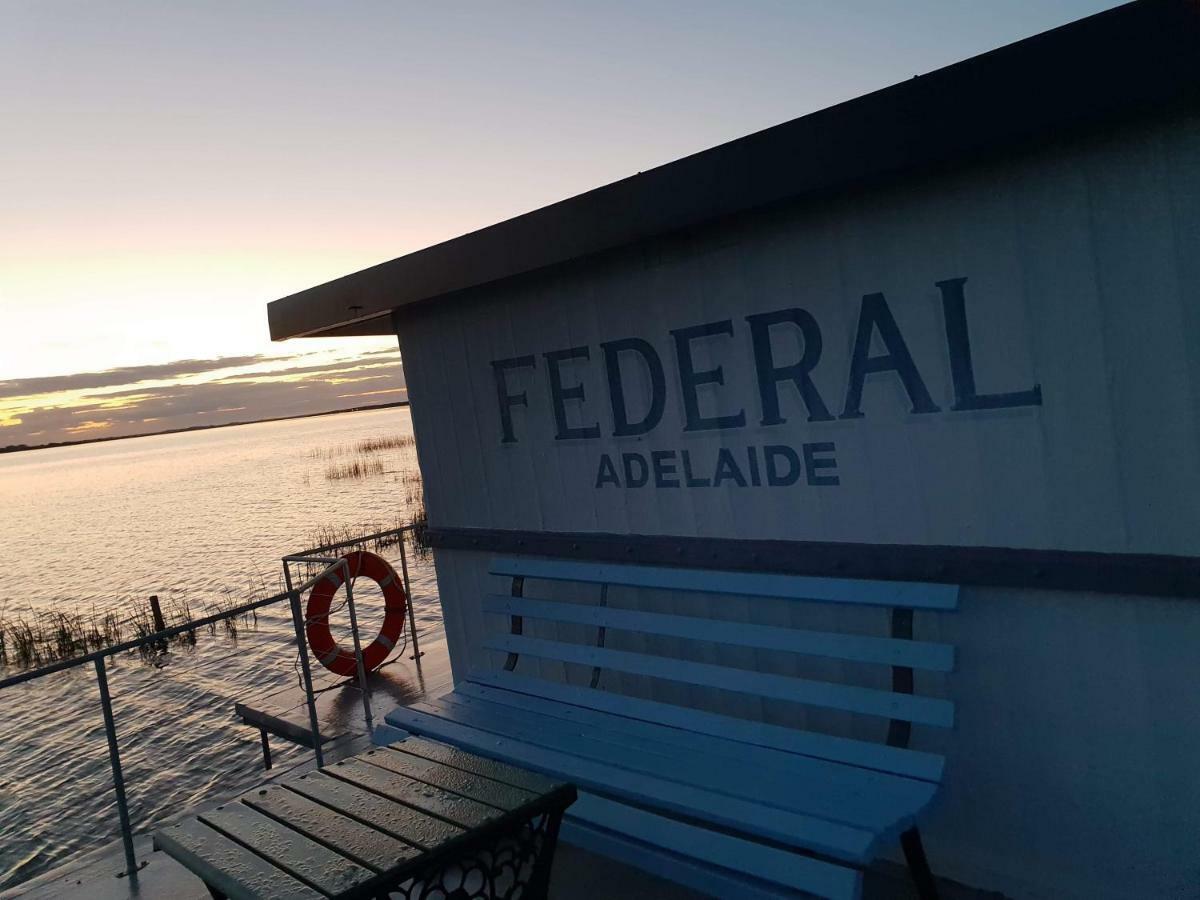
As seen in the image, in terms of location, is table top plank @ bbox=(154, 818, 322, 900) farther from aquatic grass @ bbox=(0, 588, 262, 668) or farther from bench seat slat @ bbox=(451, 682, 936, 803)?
aquatic grass @ bbox=(0, 588, 262, 668)

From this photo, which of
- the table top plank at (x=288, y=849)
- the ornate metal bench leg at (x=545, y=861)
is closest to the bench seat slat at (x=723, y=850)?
the ornate metal bench leg at (x=545, y=861)

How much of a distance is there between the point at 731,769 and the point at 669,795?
0.24 metres

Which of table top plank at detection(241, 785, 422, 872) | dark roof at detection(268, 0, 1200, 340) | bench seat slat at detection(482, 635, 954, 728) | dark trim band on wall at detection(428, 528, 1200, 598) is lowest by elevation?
bench seat slat at detection(482, 635, 954, 728)

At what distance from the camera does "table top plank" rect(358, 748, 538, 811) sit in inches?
85.4

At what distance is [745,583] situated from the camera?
3.17 meters

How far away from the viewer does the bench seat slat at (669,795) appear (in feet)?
6.94

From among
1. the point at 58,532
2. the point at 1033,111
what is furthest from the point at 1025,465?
the point at 58,532

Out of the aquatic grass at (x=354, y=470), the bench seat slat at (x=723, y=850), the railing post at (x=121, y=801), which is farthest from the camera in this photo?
the aquatic grass at (x=354, y=470)

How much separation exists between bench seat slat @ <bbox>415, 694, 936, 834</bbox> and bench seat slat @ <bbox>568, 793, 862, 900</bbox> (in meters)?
0.16

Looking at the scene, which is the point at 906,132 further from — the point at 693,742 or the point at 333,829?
the point at 333,829

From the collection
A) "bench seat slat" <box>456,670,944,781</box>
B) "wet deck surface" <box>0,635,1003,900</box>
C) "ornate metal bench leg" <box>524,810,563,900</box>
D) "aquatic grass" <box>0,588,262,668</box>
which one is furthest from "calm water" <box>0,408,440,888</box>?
"ornate metal bench leg" <box>524,810,563,900</box>

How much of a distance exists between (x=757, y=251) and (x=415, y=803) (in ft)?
6.89

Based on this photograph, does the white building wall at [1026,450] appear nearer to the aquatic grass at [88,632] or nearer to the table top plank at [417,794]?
the table top plank at [417,794]

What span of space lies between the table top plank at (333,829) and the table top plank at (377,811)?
0.02 meters
